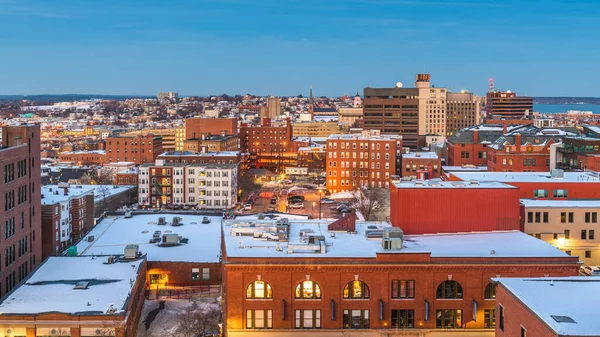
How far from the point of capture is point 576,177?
78.9 metres

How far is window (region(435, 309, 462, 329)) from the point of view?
4641 centimetres

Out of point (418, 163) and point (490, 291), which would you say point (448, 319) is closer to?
point (490, 291)

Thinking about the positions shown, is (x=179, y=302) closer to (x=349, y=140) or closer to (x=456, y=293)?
(x=456, y=293)

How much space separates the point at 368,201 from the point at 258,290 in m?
71.8

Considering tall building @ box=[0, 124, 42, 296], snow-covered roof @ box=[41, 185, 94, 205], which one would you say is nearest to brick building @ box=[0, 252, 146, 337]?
tall building @ box=[0, 124, 42, 296]

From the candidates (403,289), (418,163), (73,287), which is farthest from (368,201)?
(73,287)

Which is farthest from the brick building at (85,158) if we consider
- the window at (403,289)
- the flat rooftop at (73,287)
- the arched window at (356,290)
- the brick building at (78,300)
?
the window at (403,289)

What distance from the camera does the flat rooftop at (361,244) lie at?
153 feet

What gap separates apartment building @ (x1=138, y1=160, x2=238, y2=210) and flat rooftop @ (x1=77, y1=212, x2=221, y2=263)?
3425 cm

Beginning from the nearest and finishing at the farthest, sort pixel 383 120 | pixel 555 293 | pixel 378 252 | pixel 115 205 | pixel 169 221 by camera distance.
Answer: pixel 555 293
pixel 378 252
pixel 169 221
pixel 115 205
pixel 383 120

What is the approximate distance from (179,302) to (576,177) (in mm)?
46053

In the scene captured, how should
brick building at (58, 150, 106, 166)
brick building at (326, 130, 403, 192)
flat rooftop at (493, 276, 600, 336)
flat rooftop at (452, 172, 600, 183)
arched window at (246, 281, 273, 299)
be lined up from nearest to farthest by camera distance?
flat rooftop at (493, 276, 600, 336), arched window at (246, 281, 273, 299), flat rooftop at (452, 172, 600, 183), brick building at (326, 130, 403, 192), brick building at (58, 150, 106, 166)

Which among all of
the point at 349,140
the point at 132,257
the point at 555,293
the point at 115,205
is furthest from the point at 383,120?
the point at 555,293

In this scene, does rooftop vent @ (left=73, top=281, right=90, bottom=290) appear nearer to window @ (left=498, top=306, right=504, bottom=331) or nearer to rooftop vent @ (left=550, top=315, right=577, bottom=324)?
window @ (left=498, top=306, right=504, bottom=331)
